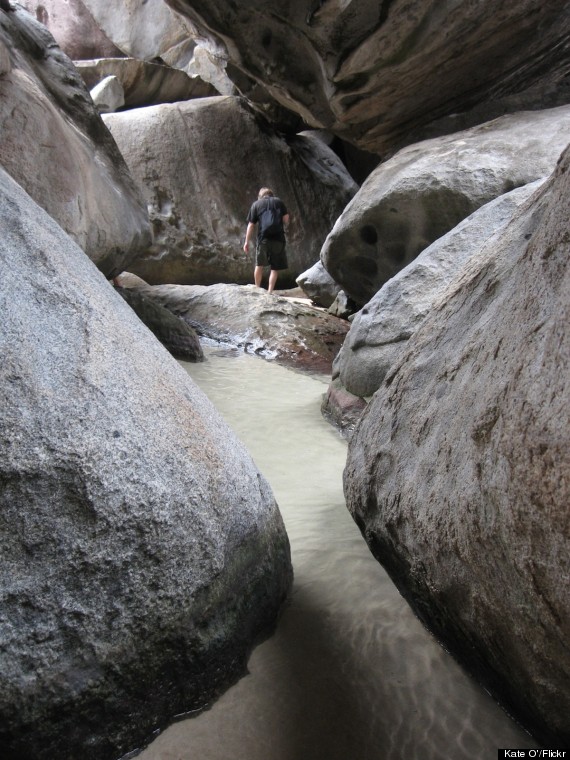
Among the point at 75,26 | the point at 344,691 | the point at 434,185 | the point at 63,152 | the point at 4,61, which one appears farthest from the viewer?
the point at 75,26

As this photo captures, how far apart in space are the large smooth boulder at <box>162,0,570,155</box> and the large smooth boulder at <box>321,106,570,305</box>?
2.51 feet

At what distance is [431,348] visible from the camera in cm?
203

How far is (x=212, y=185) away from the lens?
11.3m

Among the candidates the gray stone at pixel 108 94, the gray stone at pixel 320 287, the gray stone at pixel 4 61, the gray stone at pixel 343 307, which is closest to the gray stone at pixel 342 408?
the gray stone at pixel 4 61

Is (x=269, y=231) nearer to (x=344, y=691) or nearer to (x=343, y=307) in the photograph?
(x=343, y=307)

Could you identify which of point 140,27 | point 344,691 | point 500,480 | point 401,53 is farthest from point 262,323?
point 140,27

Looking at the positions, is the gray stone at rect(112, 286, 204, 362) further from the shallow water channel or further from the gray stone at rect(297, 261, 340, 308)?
the shallow water channel

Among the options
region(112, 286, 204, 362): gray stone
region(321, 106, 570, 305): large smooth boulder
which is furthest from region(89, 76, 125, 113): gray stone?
region(321, 106, 570, 305): large smooth boulder

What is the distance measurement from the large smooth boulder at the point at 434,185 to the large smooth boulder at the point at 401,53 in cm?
76

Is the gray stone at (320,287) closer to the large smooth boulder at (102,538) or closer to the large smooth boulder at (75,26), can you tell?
the large smooth boulder at (102,538)

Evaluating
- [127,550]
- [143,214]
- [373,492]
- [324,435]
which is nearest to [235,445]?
[373,492]

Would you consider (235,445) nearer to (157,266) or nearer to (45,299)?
(45,299)

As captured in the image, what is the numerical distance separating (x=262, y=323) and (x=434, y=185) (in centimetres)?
266

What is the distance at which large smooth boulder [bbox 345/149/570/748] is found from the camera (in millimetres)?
1126
